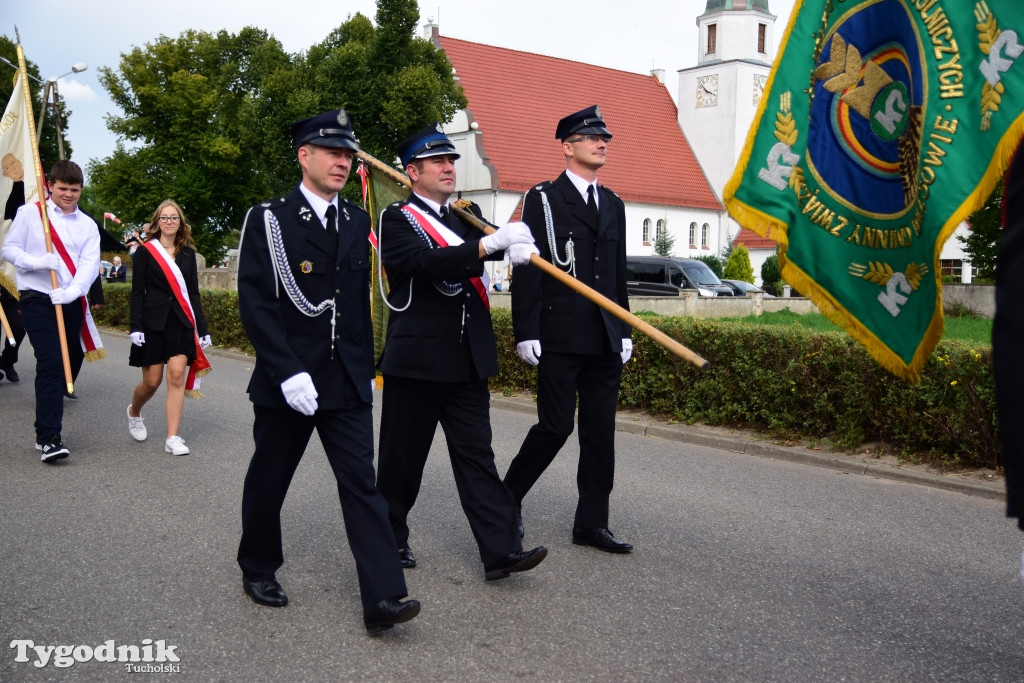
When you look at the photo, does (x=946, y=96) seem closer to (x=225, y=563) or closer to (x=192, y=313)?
(x=225, y=563)

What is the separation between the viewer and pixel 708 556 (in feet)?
17.4

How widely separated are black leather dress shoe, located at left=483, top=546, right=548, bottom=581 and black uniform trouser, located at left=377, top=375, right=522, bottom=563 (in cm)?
3

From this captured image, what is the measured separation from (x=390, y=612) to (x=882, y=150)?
8.35 ft

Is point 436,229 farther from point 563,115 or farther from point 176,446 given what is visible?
point 563,115

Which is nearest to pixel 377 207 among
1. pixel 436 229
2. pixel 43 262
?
pixel 436 229

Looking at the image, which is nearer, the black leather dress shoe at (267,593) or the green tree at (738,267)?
the black leather dress shoe at (267,593)

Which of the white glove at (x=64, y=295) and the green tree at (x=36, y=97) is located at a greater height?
the green tree at (x=36, y=97)

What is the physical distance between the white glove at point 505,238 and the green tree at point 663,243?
45.9 m

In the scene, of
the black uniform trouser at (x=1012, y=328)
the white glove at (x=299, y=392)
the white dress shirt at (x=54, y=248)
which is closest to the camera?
the black uniform trouser at (x=1012, y=328)

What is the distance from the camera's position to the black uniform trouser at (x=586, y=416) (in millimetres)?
5277

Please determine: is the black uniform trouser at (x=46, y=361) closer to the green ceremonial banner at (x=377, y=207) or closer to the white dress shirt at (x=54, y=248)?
the white dress shirt at (x=54, y=248)

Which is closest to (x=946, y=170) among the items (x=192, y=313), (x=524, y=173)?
(x=192, y=313)

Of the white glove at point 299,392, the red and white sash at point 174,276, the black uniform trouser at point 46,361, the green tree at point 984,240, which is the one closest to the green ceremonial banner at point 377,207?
the white glove at point 299,392

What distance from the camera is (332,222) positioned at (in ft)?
14.2
